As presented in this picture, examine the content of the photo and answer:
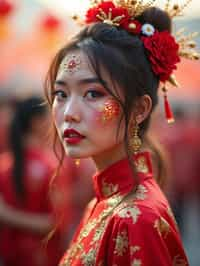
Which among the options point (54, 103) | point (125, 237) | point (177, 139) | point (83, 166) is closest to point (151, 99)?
point (54, 103)

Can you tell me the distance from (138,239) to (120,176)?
0.42 meters

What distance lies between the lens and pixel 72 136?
8.58ft

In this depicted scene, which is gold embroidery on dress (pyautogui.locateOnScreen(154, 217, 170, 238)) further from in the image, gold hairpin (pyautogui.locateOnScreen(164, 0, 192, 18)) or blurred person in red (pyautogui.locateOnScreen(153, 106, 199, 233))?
blurred person in red (pyautogui.locateOnScreen(153, 106, 199, 233))

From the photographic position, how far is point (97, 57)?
2.61 metres

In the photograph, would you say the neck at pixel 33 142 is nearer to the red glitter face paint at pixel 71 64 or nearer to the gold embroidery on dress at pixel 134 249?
the red glitter face paint at pixel 71 64

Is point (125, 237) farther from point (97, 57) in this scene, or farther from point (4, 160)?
point (4, 160)

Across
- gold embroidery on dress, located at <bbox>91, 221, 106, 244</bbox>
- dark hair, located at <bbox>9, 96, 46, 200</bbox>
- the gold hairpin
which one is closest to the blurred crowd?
dark hair, located at <bbox>9, 96, 46, 200</bbox>

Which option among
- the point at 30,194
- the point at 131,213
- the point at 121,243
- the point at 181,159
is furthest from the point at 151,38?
the point at 181,159

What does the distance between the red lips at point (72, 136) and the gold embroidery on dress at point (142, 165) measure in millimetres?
286

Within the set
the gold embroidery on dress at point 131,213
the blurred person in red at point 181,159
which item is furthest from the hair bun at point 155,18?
the blurred person in red at point 181,159

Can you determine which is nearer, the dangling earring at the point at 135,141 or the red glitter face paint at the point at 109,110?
the red glitter face paint at the point at 109,110

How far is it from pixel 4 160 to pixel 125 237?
2.40m

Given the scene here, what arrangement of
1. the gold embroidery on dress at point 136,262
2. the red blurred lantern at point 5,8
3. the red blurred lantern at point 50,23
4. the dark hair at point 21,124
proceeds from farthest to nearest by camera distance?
the red blurred lantern at point 50,23
the red blurred lantern at point 5,8
the dark hair at point 21,124
the gold embroidery on dress at point 136,262

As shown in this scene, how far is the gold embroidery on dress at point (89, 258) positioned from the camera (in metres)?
2.49
